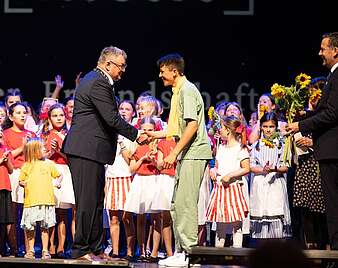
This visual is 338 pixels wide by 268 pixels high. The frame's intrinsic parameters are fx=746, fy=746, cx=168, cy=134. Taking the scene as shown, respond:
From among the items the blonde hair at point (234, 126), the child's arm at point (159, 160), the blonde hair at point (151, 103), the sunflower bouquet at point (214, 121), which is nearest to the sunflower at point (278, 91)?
the blonde hair at point (234, 126)

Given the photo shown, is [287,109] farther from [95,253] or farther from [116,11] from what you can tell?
[116,11]

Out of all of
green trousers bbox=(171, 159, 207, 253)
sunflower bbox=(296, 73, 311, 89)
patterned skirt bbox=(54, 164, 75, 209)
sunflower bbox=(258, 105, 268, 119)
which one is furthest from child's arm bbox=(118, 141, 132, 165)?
sunflower bbox=(296, 73, 311, 89)

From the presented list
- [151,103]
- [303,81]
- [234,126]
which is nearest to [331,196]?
[303,81]

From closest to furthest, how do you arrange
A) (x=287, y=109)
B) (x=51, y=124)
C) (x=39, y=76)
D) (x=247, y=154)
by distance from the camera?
(x=287, y=109)
(x=247, y=154)
(x=51, y=124)
(x=39, y=76)

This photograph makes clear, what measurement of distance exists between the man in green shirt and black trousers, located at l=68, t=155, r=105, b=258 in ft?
1.99

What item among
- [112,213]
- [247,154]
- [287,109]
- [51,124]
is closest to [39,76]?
[51,124]

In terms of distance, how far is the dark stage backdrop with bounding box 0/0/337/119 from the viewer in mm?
10008

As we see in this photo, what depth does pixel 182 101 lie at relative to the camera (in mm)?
5875

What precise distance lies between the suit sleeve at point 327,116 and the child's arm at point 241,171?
73.0 inches

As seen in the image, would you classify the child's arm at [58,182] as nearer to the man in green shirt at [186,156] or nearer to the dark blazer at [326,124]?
the man in green shirt at [186,156]

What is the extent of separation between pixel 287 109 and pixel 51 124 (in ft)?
9.06

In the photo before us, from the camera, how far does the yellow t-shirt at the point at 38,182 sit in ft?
23.5

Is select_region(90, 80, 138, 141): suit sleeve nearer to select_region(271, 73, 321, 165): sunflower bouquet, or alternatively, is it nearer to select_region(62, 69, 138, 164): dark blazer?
select_region(62, 69, 138, 164): dark blazer

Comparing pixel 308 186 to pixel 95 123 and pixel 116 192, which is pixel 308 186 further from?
pixel 95 123
